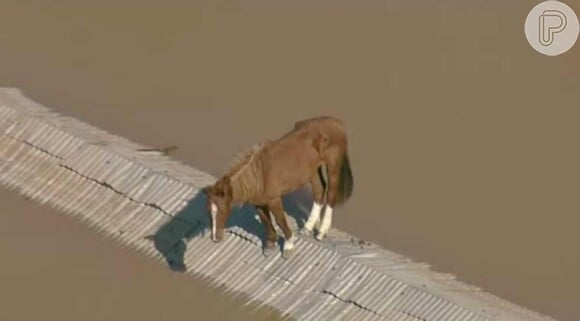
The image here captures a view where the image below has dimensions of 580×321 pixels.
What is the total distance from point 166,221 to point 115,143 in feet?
7.71

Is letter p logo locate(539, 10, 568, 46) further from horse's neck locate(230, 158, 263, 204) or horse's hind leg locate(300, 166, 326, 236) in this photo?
horse's neck locate(230, 158, 263, 204)

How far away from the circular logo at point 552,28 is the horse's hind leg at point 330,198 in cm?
662

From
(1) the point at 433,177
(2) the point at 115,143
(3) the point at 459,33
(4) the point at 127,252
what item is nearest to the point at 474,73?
(3) the point at 459,33

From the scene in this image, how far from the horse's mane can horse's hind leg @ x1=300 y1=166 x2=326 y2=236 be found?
102 centimetres

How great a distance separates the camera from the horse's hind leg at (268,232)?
13.1 meters

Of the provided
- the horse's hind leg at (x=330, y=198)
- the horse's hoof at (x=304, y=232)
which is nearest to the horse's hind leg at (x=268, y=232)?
the horse's hoof at (x=304, y=232)

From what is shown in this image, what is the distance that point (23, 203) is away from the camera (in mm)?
15523

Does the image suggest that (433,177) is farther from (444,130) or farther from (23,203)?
(23,203)

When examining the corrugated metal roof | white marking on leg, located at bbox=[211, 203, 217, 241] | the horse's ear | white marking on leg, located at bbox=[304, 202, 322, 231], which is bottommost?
the corrugated metal roof

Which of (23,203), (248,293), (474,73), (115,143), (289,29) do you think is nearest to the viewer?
(248,293)

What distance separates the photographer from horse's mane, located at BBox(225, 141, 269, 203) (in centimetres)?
1219

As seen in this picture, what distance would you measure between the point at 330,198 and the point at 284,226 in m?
0.73

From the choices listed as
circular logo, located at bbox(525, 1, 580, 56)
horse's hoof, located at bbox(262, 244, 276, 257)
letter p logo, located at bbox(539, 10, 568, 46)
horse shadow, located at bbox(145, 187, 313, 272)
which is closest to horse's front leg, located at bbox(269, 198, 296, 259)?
horse's hoof, located at bbox(262, 244, 276, 257)

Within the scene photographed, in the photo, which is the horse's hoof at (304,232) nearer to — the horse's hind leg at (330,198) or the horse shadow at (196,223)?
the horse's hind leg at (330,198)
